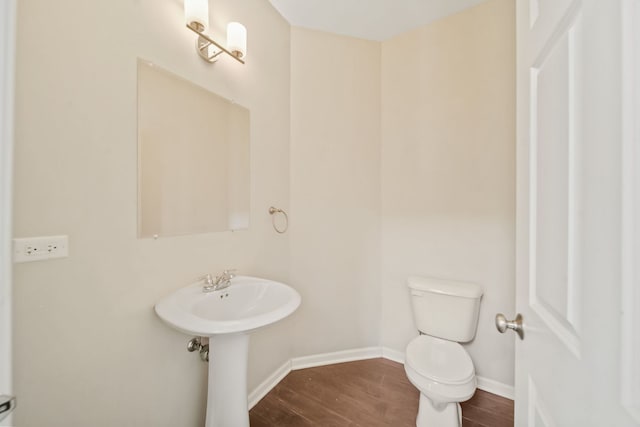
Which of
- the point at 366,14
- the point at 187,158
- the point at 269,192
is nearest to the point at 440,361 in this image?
the point at 269,192

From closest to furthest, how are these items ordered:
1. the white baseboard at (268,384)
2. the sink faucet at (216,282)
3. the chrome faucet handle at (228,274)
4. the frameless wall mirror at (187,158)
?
the frameless wall mirror at (187,158) → the sink faucet at (216,282) → the chrome faucet handle at (228,274) → the white baseboard at (268,384)

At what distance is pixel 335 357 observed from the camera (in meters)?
2.00

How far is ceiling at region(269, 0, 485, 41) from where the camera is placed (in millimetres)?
1704

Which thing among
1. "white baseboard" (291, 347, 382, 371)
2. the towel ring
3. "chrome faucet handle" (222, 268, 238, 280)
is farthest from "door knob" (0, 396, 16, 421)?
"white baseboard" (291, 347, 382, 371)

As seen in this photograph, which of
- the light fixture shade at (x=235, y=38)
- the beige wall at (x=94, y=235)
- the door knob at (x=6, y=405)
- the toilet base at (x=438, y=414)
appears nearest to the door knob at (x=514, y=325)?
the toilet base at (x=438, y=414)

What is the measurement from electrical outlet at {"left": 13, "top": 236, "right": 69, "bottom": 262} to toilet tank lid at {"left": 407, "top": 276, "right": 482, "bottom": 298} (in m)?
1.82

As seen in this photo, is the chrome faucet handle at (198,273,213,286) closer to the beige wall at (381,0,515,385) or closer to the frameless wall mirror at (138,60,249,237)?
the frameless wall mirror at (138,60,249,237)

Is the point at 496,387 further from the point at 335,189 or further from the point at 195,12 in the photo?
the point at 195,12

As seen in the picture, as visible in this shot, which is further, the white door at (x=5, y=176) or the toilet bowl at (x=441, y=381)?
the toilet bowl at (x=441, y=381)

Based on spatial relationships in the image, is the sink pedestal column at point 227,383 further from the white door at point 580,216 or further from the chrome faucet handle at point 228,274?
the white door at point 580,216

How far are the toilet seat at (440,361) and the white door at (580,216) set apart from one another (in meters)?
0.61

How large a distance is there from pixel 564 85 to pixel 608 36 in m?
0.15

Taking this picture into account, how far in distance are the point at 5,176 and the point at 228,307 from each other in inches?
39.4

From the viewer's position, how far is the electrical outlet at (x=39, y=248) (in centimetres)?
74
